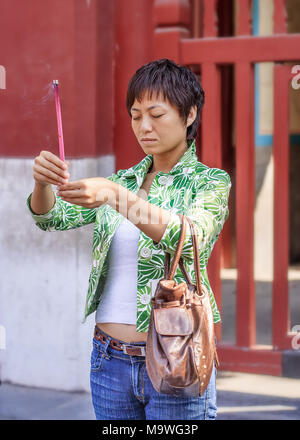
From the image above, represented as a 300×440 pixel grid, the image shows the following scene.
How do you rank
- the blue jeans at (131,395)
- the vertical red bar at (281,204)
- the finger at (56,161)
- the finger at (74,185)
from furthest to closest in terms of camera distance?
the vertical red bar at (281,204), the blue jeans at (131,395), the finger at (56,161), the finger at (74,185)

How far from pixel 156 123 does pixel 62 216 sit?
423 millimetres

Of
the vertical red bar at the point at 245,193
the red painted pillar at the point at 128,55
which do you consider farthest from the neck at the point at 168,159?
the vertical red bar at the point at 245,193

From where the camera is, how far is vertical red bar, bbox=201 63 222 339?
14.8 ft

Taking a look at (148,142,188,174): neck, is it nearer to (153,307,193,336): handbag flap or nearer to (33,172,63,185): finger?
(33,172,63,185): finger

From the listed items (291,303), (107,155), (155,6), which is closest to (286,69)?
(155,6)

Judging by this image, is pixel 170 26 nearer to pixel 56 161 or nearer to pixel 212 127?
pixel 212 127

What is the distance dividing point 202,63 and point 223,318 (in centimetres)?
247

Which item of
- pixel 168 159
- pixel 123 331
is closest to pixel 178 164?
pixel 168 159

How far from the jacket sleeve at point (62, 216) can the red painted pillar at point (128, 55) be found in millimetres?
1991

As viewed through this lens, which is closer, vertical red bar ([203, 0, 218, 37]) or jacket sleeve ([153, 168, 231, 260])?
jacket sleeve ([153, 168, 231, 260])

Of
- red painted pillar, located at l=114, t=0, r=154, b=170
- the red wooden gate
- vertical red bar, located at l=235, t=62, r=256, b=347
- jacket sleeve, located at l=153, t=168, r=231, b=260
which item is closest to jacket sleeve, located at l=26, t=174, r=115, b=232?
jacket sleeve, located at l=153, t=168, r=231, b=260

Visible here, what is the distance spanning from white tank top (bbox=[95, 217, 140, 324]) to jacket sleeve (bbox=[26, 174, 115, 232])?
20cm

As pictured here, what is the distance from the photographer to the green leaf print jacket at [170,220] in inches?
82.0

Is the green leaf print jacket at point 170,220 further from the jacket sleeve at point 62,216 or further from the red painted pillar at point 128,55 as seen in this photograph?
the red painted pillar at point 128,55
